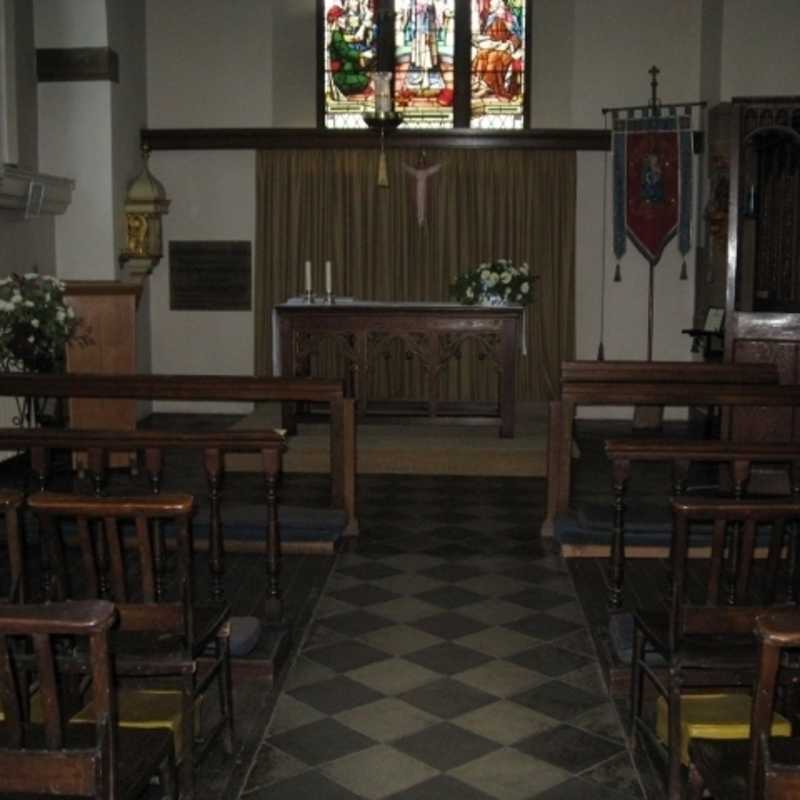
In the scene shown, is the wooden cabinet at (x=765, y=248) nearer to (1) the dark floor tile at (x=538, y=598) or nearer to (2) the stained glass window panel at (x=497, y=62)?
(1) the dark floor tile at (x=538, y=598)

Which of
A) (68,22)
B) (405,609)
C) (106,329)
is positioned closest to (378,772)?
(405,609)

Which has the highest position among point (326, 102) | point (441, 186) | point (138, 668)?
point (326, 102)

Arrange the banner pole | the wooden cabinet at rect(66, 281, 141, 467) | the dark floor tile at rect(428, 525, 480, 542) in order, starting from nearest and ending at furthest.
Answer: the dark floor tile at rect(428, 525, 480, 542) < the wooden cabinet at rect(66, 281, 141, 467) < the banner pole

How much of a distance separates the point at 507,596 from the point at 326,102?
8026 mm

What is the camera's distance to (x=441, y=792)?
3.55m

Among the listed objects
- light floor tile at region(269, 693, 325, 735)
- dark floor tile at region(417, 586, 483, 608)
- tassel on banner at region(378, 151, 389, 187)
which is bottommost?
dark floor tile at region(417, 586, 483, 608)

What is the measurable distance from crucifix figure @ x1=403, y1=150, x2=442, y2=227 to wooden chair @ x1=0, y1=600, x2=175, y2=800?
975 centimetres

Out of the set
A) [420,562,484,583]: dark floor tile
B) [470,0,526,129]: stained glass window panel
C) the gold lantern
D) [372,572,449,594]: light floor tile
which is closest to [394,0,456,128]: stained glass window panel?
[470,0,526,129]: stained glass window panel

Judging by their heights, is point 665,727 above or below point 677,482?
below

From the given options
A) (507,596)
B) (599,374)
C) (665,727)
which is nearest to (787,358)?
(599,374)

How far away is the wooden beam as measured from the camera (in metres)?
11.8

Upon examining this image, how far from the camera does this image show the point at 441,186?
12.0 metres

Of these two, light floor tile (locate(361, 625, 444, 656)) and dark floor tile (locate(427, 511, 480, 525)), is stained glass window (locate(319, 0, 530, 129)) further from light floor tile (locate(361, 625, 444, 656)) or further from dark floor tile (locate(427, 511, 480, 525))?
light floor tile (locate(361, 625, 444, 656))

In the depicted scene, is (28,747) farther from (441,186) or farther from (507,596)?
(441,186)
